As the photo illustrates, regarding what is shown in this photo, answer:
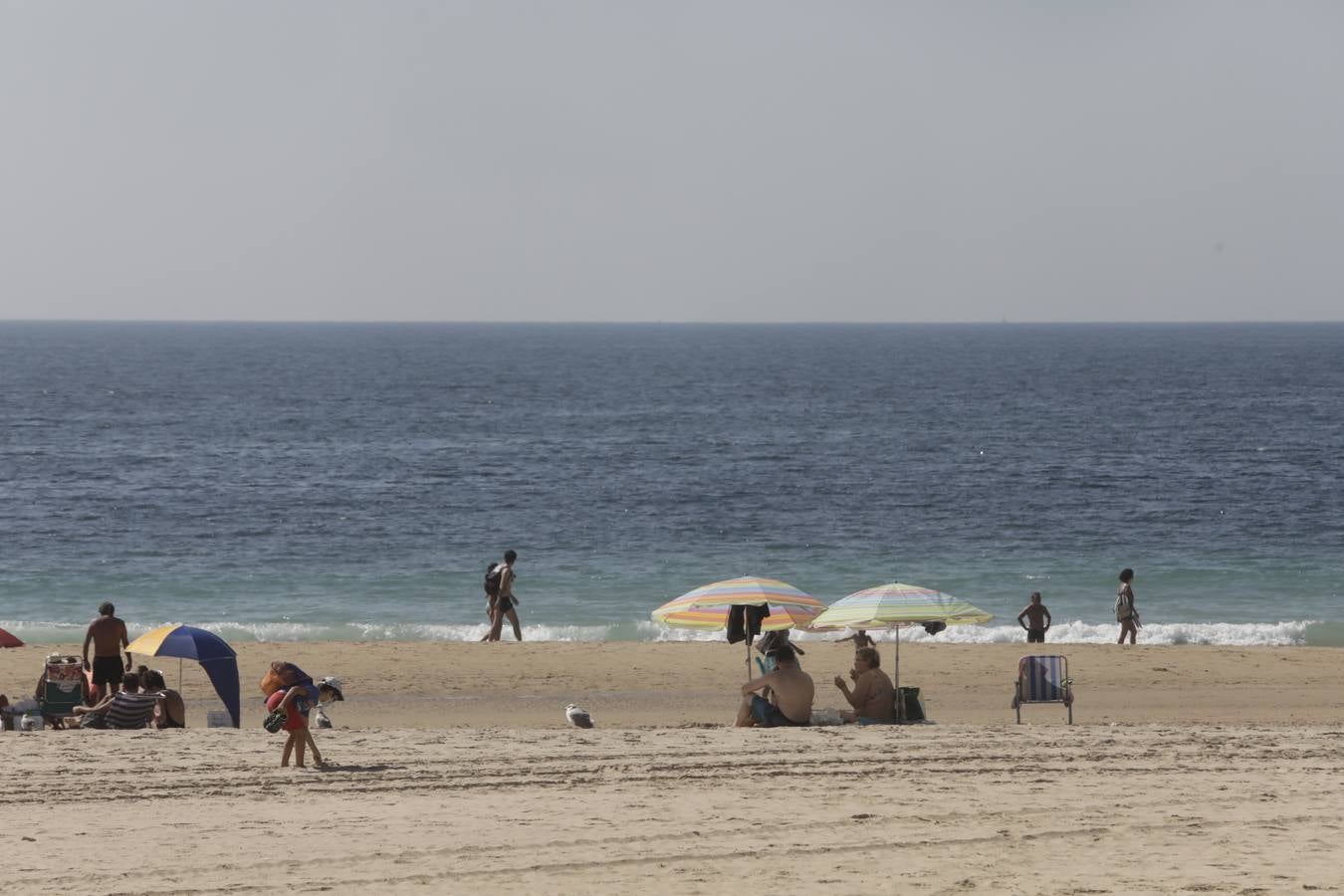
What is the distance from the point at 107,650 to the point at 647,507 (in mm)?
26083

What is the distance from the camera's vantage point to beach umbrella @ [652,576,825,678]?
14.9 meters

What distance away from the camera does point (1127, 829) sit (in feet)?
32.7

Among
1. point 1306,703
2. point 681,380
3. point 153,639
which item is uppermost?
point 681,380

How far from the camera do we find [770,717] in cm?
1388

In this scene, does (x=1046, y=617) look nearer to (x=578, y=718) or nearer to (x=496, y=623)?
(x=496, y=623)

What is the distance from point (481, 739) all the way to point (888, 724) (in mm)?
3754

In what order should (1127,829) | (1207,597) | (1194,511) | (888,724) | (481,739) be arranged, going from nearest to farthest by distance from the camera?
(1127,829), (481,739), (888,724), (1207,597), (1194,511)

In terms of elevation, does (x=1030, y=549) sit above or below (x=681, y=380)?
below

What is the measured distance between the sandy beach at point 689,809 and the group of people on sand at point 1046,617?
6.08m

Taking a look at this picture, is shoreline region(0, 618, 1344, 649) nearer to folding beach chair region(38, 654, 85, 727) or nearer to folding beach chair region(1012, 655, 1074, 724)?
folding beach chair region(1012, 655, 1074, 724)

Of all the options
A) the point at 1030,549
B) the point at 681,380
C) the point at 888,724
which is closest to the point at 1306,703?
the point at 888,724

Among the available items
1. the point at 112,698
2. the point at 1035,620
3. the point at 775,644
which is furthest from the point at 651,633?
the point at 112,698

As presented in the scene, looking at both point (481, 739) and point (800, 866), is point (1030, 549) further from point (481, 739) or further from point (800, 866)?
point (800, 866)

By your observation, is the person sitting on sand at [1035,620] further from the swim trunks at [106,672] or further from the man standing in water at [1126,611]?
the swim trunks at [106,672]
